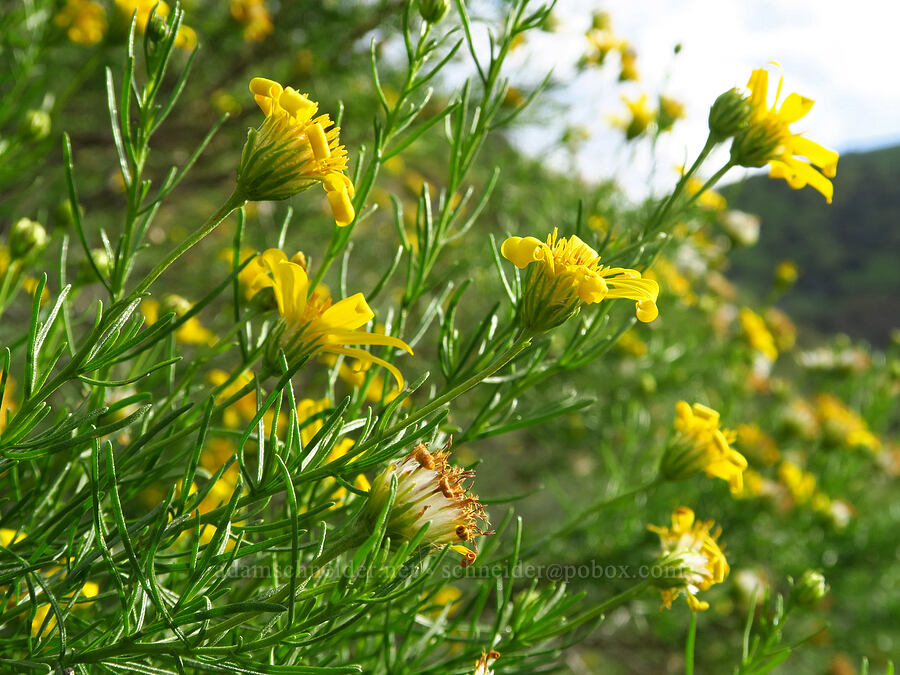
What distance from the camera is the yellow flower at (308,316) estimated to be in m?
0.63

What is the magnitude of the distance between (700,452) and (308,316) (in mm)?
601

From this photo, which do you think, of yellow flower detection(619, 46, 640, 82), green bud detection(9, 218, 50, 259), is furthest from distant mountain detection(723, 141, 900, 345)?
green bud detection(9, 218, 50, 259)

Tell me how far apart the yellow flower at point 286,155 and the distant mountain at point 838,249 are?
15063 millimetres

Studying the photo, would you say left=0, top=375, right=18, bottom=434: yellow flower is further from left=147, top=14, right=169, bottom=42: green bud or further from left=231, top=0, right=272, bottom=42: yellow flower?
left=231, top=0, right=272, bottom=42: yellow flower

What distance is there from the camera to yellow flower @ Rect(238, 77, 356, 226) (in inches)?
23.2

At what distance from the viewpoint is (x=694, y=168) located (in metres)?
0.82

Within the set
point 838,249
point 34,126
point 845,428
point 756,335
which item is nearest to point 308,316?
point 34,126

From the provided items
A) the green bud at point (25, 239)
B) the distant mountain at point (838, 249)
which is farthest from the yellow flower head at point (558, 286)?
the distant mountain at point (838, 249)

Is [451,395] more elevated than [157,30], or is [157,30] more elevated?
[157,30]

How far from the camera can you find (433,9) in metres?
0.83

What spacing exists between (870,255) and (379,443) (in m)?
18.6

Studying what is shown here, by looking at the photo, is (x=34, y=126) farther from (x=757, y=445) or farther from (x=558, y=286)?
(x=757, y=445)

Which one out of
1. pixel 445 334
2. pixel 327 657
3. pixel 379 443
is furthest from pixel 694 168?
pixel 327 657

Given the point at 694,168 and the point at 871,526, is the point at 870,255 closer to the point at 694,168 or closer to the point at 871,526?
the point at 871,526
